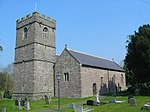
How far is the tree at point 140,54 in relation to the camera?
3259 centimetres

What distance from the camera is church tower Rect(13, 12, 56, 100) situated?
35.7 meters

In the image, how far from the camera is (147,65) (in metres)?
32.6

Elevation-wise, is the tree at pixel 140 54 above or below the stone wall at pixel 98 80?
above

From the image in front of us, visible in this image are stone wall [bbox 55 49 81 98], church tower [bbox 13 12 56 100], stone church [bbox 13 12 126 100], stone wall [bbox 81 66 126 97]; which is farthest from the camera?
church tower [bbox 13 12 56 100]

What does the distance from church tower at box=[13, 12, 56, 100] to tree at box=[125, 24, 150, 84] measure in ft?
49.7

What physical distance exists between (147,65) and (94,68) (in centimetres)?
992

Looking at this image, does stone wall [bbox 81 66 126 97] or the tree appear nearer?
the tree

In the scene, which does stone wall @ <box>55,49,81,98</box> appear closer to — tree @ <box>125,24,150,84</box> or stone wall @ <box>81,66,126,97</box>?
stone wall @ <box>81,66,126,97</box>

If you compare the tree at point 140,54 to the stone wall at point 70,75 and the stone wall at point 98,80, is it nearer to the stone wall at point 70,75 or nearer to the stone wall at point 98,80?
the stone wall at point 98,80

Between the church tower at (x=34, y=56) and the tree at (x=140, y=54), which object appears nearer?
the tree at (x=140, y=54)

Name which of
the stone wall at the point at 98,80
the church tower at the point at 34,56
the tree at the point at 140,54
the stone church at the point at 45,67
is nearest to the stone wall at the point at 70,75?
the stone church at the point at 45,67

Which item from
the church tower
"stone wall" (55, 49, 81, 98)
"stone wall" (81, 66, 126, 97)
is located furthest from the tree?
the church tower

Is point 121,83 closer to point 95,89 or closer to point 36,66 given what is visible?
point 95,89

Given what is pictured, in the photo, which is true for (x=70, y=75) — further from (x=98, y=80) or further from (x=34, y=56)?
(x=34, y=56)
